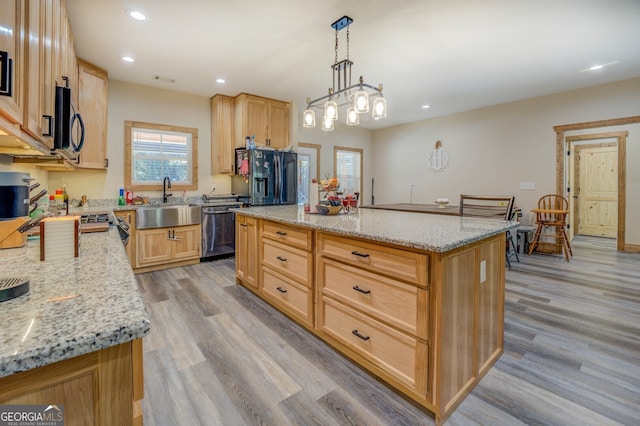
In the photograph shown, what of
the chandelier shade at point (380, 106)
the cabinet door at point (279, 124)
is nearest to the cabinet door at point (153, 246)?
the cabinet door at point (279, 124)

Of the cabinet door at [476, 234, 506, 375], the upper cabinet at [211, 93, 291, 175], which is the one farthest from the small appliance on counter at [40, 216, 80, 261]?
the upper cabinet at [211, 93, 291, 175]

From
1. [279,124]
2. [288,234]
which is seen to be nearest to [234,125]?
[279,124]

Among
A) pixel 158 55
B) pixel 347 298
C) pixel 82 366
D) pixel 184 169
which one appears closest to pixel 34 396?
pixel 82 366

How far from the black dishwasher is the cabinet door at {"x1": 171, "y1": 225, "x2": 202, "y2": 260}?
0.32 ft

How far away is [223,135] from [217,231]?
5.25ft

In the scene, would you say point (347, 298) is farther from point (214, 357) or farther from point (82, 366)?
point (82, 366)

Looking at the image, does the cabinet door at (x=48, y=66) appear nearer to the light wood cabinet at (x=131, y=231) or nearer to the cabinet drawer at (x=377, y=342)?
the cabinet drawer at (x=377, y=342)

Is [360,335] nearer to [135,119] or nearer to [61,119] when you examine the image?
[61,119]

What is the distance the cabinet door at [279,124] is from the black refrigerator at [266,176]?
331 mm

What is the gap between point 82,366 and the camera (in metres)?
0.62

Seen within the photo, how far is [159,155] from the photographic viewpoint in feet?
15.3

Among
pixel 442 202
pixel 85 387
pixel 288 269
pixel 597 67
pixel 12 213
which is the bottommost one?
pixel 288 269

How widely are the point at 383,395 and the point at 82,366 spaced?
5.06 feet

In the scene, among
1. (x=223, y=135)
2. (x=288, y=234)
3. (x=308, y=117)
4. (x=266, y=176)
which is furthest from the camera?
(x=223, y=135)
